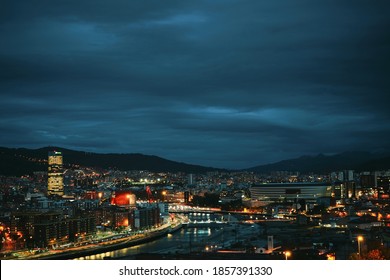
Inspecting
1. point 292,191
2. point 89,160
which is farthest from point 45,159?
point 292,191

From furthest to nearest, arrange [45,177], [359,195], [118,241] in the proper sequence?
[359,195] → [45,177] → [118,241]

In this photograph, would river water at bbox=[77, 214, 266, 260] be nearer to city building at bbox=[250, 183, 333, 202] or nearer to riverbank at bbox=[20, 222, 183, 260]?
riverbank at bbox=[20, 222, 183, 260]

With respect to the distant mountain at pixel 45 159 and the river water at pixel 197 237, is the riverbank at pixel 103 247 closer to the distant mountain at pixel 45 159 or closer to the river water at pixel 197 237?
the river water at pixel 197 237

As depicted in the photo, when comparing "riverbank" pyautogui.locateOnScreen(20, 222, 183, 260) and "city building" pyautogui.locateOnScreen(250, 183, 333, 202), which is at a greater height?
"city building" pyautogui.locateOnScreen(250, 183, 333, 202)

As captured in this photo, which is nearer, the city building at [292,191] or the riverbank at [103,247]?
the riverbank at [103,247]

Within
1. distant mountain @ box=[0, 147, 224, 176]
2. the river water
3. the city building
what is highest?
distant mountain @ box=[0, 147, 224, 176]

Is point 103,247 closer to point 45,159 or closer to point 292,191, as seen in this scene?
point 45,159

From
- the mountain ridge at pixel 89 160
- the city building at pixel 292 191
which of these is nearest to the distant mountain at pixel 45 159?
the mountain ridge at pixel 89 160

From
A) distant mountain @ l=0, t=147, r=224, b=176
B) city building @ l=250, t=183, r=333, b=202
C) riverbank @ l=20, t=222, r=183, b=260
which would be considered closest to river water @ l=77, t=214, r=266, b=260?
riverbank @ l=20, t=222, r=183, b=260

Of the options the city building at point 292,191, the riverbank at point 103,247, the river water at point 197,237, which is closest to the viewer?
the riverbank at point 103,247
